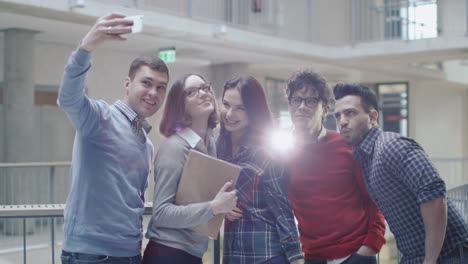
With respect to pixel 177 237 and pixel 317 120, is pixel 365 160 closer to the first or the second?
pixel 317 120

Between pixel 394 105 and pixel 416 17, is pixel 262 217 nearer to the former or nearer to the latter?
pixel 416 17

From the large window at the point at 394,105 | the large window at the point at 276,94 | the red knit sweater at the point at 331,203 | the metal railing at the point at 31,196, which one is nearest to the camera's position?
the red knit sweater at the point at 331,203

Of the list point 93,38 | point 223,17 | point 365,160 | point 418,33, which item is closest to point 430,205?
point 365,160

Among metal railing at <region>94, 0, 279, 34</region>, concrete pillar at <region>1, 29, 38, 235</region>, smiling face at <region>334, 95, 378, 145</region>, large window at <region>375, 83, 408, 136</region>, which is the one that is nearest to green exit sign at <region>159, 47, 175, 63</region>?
metal railing at <region>94, 0, 279, 34</region>

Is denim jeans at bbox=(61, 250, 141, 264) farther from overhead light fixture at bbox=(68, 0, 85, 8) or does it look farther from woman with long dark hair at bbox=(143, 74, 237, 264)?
overhead light fixture at bbox=(68, 0, 85, 8)

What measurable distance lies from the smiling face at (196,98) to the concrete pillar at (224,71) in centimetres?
1156

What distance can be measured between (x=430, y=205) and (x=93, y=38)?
5.01 ft

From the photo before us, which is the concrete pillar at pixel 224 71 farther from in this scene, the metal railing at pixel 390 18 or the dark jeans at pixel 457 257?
the dark jeans at pixel 457 257

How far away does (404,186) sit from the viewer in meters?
2.64

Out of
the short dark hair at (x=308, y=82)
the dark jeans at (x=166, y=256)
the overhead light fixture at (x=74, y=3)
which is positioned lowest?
the dark jeans at (x=166, y=256)

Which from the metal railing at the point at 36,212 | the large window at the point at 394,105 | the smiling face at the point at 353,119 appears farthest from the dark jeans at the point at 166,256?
the large window at the point at 394,105

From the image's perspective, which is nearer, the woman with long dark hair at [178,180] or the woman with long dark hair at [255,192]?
the woman with long dark hair at [178,180]

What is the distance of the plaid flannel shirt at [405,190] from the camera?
2.53m

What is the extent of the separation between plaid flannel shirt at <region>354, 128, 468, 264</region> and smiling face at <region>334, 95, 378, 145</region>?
0.13 metres
